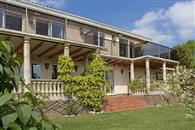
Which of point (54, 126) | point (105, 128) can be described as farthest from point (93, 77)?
point (54, 126)

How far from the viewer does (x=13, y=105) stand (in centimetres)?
142

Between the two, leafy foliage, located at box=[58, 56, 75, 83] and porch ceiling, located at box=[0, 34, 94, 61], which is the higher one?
porch ceiling, located at box=[0, 34, 94, 61]

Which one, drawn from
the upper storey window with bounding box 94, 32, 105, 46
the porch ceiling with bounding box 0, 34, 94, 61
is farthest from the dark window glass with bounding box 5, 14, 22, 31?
the upper storey window with bounding box 94, 32, 105, 46

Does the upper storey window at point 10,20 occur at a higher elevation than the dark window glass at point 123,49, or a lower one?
higher

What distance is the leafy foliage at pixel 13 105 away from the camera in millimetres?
1335

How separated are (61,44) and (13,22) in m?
3.26

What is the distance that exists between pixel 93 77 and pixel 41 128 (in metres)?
16.0

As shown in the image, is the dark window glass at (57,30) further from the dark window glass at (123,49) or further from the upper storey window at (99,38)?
the dark window glass at (123,49)

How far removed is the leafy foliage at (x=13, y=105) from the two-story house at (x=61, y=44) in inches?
482

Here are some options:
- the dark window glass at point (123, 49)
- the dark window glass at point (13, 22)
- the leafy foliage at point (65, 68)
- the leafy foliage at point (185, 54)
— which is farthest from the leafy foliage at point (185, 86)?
the leafy foliage at point (185, 54)

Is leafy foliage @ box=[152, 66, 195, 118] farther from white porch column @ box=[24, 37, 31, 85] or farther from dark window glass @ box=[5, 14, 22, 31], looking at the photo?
dark window glass @ box=[5, 14, 22, 31]

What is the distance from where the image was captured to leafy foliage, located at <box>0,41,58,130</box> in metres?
1.33

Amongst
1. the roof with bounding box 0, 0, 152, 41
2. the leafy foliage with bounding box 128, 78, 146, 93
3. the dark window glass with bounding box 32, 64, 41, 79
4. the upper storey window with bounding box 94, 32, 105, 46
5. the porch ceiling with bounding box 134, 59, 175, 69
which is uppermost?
the roof with bounding box 0, 0, 152, 41

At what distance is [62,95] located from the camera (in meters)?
17.5
